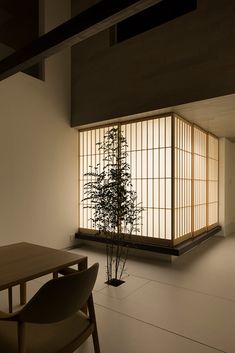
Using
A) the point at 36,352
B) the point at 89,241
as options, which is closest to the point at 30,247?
the point at 36,352

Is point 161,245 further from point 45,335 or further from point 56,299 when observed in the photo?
point 56,299

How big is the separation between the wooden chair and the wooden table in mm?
189

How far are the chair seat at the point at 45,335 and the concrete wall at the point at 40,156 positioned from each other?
2425mm

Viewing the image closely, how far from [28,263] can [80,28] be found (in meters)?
1.43

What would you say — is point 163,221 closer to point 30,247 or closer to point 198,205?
point 198,205

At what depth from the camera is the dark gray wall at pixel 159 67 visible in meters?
2.99

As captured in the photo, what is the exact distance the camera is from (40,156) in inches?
158

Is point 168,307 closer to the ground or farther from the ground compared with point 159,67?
closer to the ground

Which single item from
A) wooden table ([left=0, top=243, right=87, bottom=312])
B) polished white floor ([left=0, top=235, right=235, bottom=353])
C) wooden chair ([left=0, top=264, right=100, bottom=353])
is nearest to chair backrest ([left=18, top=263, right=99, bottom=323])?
wooden chair ([left=0, top=264, right=100, bottom=353])

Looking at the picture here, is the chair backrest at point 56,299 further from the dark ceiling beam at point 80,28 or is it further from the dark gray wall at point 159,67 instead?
the dark gray wall at point 159,67

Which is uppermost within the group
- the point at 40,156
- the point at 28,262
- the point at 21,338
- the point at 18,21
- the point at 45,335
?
the point at 18,21

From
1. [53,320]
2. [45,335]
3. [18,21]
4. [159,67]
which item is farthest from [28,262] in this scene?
[18,21]

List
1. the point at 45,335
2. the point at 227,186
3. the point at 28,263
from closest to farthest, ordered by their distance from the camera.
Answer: the point at 45,335 → the point at 28,263 → the point at 227,186

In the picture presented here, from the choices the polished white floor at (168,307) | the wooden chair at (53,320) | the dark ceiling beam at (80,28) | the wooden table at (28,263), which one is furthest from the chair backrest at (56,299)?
the dark ceiling beam at (80,28)
